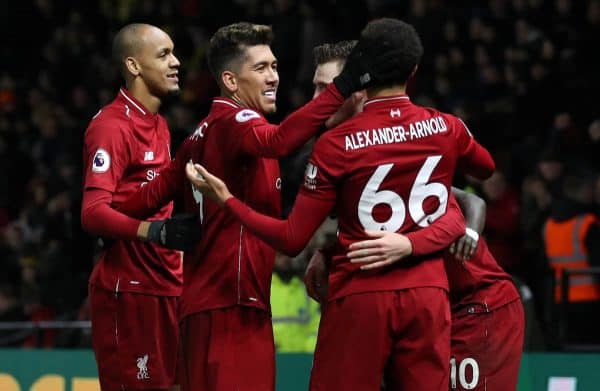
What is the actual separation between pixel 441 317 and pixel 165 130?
2.07 meters

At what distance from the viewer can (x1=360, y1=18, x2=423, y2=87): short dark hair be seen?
187 inches

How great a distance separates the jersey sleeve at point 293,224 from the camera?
479 cm

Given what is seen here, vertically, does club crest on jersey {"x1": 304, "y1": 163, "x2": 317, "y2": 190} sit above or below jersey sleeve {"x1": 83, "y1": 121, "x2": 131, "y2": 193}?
below

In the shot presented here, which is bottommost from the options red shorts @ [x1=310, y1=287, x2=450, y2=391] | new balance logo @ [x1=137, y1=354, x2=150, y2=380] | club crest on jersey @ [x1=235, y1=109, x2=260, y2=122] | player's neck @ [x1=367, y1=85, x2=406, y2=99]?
new balance logo @ [x1=137, y1=354, x2=150, y2=380]

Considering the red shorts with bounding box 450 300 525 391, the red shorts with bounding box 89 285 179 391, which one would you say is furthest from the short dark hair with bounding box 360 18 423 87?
the red shorts with bounding box 89 285 179 391

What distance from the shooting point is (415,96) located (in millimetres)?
11664

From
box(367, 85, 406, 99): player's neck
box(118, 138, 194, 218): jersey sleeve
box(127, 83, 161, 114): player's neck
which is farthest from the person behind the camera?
box(127, 83, 161, 114): player's neck

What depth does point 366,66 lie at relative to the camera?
15.6ft

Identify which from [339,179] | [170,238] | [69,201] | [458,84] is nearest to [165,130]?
[170,238]

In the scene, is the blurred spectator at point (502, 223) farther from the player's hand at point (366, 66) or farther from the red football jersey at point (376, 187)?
the player's hand at point (366, 66)

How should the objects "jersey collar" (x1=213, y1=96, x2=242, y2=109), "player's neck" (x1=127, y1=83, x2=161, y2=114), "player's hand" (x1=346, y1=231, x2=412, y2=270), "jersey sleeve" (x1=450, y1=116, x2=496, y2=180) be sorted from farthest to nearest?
"player's neck" (x1=127, y1=83, x2=161, y2=114), "jersey collar" (x1=213, y1=96, x2=242, y2=109), "jersey sleeve" (x1=450, y1=116, x2=496, y2=180), "player's hand" (x1=346, y1=231, x2=412, y2=270)

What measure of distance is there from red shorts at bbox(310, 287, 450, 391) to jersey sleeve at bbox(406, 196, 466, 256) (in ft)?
0.52

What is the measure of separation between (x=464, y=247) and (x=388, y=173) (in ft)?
1.78

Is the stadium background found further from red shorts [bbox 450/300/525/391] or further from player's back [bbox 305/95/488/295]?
player's back [bbox 305/95/488/295]
